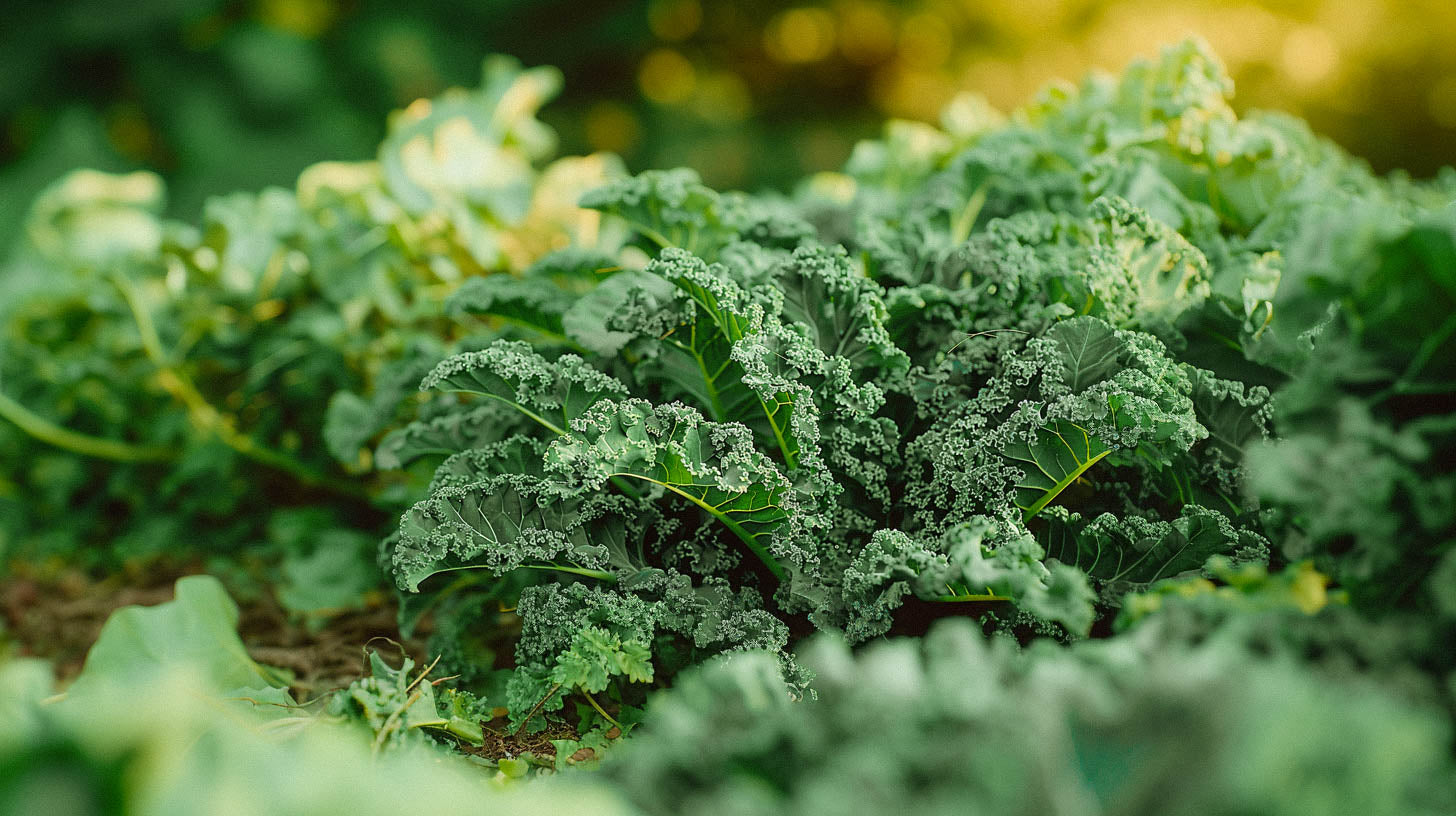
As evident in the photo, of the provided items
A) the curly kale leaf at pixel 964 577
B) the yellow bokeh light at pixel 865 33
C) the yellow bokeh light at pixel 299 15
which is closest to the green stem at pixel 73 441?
the curly kale leaf at pixel 964 577

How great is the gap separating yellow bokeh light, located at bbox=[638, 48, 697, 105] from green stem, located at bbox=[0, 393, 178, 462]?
438cm

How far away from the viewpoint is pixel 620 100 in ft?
20.6

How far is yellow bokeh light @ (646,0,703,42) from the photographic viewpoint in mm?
6070

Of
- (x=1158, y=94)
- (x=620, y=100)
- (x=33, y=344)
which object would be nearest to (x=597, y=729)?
(x=1158, y=94)

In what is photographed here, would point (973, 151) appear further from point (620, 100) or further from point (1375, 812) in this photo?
point (620, 100)

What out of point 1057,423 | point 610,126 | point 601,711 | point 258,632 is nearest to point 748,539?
point 601,711

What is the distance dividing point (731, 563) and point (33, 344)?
7.05 ft

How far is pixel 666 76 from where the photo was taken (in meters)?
6.30

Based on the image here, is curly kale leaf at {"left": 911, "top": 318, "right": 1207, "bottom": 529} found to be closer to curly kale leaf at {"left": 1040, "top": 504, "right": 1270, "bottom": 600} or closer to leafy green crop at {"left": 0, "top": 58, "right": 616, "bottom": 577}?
curly kale leaf at {"left": 1040, "top": 504, "right": 1270, "bottom": 600}

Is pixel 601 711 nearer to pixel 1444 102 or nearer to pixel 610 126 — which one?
pixel 610 126

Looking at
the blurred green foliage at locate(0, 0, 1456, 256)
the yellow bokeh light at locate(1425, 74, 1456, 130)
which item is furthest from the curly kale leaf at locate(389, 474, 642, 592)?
the yellow bokeh light at locate(1425, 74, 1456, 130)

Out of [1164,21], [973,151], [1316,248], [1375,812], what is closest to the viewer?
[1375,812]

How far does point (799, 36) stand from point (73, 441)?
5180 mm

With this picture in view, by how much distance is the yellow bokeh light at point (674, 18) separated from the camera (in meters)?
6.07
